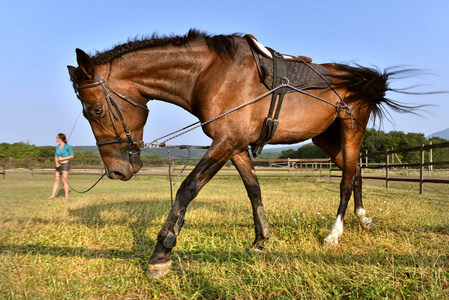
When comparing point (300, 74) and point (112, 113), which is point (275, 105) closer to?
point (300, 74)

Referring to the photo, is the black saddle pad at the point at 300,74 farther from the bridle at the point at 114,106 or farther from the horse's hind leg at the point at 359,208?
the horse's hind leg at the point at 359,208

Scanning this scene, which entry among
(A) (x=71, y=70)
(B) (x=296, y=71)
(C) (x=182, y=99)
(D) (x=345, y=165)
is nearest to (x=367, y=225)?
(D) (x=345, y=165)

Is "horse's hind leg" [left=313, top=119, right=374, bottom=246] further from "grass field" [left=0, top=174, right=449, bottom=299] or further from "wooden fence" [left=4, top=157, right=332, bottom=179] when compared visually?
"wooden fence" [left=4, top=157, right=332, bottom=179]

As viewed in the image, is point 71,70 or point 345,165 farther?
point 345,165

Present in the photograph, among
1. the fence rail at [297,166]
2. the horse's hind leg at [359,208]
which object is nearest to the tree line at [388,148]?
the fence rail at [297,166]

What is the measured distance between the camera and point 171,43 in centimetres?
296

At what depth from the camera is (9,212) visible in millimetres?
5699

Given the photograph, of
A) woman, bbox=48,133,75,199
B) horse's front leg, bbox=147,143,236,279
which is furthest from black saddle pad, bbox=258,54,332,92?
woman, bbox=48,133,75,199

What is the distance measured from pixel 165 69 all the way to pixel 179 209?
1.49 m

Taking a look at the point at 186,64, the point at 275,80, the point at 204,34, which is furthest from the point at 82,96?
the point at 275,80

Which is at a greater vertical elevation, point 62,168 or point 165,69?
point 165,69

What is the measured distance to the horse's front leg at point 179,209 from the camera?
241cm

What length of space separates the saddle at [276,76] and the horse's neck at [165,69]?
0.57 metres

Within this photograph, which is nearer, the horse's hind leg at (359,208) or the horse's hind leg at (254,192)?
the horse's hind leg at (254,192)
